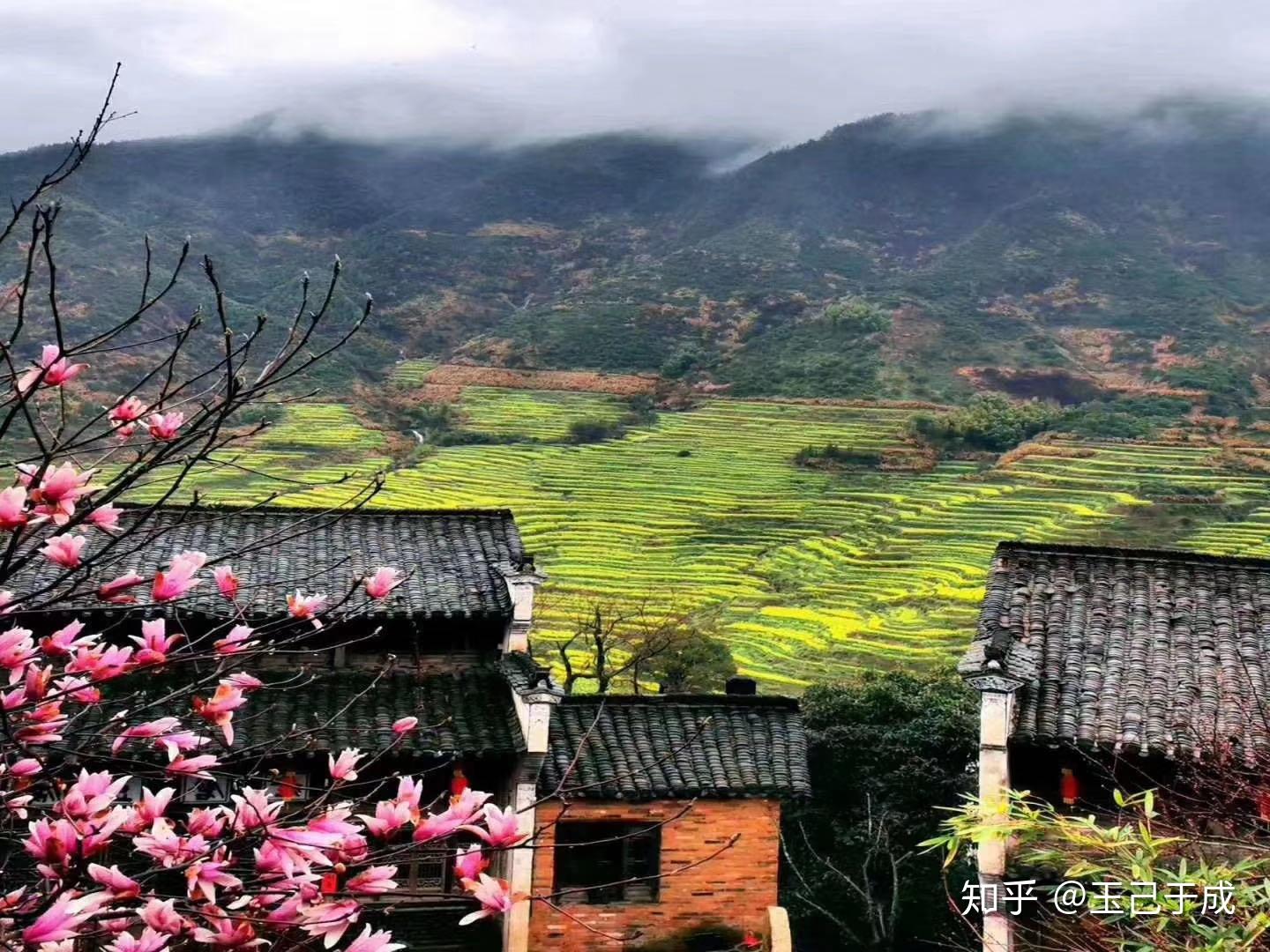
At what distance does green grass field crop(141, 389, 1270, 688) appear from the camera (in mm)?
29500

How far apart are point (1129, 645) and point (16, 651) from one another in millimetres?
10615

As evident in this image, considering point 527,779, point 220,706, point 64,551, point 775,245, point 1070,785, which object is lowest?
point 527,779

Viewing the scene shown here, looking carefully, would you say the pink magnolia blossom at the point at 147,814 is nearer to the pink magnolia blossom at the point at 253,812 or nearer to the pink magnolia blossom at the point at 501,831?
the pink magnolia blossom at the point at 253,812

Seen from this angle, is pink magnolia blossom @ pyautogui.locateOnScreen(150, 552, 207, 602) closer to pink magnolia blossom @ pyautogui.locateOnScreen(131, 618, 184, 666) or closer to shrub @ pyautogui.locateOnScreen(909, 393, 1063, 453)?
pink magnolia blossom @ pyautogui.locateOnScreen(131, 618, 184, 666)

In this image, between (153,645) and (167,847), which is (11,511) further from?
(167,847)

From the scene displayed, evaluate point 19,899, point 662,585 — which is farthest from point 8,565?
point 662,585

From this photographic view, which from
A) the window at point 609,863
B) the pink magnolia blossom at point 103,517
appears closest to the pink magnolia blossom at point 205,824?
the pink magnolia blossom at point 103,517

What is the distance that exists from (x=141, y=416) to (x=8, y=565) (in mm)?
775

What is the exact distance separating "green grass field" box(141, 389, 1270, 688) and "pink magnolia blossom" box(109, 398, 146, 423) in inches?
850

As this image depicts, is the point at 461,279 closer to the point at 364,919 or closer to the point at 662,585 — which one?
the point at 662,585

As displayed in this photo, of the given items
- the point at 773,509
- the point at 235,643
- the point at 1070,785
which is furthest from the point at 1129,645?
the point at 773,509

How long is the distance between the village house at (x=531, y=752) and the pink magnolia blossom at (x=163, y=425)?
27.9 feet

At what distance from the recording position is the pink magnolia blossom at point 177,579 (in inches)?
157

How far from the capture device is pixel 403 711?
13.5m
